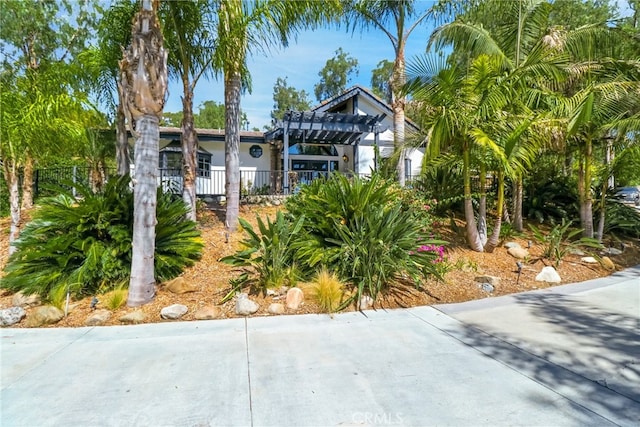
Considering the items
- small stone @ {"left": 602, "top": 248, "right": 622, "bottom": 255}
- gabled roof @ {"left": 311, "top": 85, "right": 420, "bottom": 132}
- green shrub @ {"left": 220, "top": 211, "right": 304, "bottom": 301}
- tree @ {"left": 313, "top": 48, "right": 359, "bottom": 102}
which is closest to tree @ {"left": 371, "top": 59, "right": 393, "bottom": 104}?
tree @ {"left": 313, "top": 48, "right": 359, "bottom": 102}

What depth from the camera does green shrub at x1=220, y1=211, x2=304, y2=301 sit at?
5.36m

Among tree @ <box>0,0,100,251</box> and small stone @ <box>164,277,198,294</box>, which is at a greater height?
tree @ <box>0,0,100,251</box>

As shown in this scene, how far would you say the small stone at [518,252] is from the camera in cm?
758

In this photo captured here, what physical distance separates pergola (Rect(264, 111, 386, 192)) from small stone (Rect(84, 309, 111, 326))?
896cm

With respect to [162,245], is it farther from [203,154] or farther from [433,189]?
[203,154]

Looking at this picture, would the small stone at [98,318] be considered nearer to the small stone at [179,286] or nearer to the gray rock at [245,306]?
the small stone at [179,286]

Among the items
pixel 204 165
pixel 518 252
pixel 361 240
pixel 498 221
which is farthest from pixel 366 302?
pixel 204 165

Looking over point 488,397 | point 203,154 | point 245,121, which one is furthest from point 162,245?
point 245,121

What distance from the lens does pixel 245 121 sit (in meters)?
42.6

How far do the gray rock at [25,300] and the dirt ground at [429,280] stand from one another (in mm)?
163

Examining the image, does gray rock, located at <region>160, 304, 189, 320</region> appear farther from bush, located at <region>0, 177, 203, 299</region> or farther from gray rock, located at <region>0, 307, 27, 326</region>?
gray rock, located at <region>0, 307, 27, 326</region>

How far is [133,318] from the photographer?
180 inches

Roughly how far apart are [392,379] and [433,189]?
7.04 metres

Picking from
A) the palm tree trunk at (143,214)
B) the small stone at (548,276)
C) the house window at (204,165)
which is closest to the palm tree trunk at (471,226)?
the small stone at (548,276)
